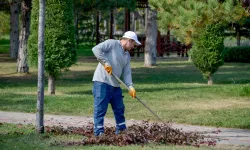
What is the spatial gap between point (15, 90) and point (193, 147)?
932cm

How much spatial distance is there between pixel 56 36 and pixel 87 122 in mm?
4710

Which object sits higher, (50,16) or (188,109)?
(50,16)

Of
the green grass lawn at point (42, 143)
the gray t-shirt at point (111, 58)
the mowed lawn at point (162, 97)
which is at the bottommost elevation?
the mowed lawn at point (162, 97)

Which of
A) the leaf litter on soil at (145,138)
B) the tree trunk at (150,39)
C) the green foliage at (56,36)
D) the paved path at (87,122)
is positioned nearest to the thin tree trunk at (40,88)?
the leaf litter on soil at (145,138)

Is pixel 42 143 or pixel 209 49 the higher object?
pixel 209 49

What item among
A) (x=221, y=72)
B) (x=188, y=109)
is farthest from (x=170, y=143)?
(x=221, y=72)

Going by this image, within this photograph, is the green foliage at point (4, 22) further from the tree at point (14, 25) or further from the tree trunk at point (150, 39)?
the tree trunk at point (150, 39)

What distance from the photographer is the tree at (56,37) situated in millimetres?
15820

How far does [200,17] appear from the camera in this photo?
1591 centimetres

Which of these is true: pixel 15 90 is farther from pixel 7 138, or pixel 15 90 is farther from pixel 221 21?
pixel 7 138

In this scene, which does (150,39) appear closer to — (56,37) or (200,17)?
(200,17)

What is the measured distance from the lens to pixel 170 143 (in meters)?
9.32

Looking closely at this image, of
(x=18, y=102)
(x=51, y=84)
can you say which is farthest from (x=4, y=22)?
(x=18, y=102)

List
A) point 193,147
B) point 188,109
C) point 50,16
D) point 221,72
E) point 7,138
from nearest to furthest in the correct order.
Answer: point 193,147
point 7,138
point 188,109
point 50,16
point 221,72
